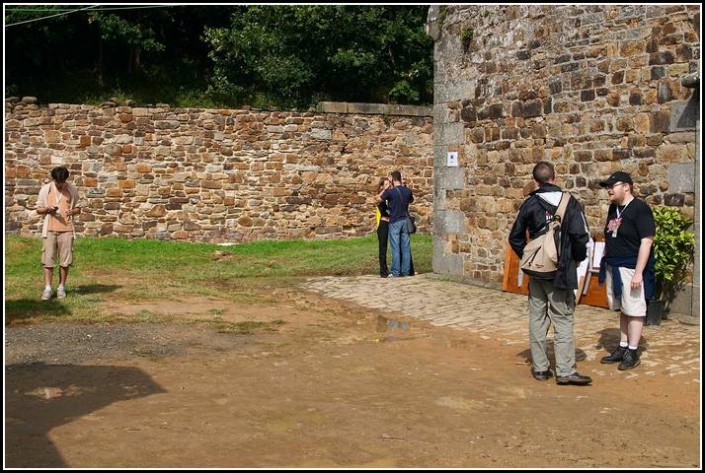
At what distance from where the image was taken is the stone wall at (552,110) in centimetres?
1012

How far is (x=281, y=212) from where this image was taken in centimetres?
2027

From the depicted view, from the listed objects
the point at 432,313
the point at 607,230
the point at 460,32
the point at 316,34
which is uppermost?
the point at 316,34

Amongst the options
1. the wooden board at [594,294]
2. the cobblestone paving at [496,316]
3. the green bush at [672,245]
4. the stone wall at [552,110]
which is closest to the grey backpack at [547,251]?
the cobblestone paving at [496,316]

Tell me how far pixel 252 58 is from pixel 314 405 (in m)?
19.6

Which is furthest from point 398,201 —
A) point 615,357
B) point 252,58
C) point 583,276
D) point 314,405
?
point 252,58

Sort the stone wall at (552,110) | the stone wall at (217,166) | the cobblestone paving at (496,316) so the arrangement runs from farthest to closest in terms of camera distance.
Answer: the stone wall at (217,166) < the stone wall at (552,110) < the cobblestone paving at (496,316)

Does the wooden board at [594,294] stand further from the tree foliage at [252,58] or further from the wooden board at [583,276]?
the tree foliage at [252,58]

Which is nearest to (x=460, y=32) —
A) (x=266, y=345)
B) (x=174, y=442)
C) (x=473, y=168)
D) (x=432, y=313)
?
(x=473, y=168)

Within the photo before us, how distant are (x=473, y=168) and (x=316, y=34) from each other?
11.7m

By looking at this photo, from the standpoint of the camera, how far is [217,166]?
19781 mm

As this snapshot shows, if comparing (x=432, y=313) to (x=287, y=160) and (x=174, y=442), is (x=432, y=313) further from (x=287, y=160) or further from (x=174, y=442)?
(x=287, y=160)

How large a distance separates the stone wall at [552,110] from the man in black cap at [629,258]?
2.38 meters

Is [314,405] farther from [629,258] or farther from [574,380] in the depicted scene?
[629,258]

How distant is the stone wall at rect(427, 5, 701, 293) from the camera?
33.2ft
